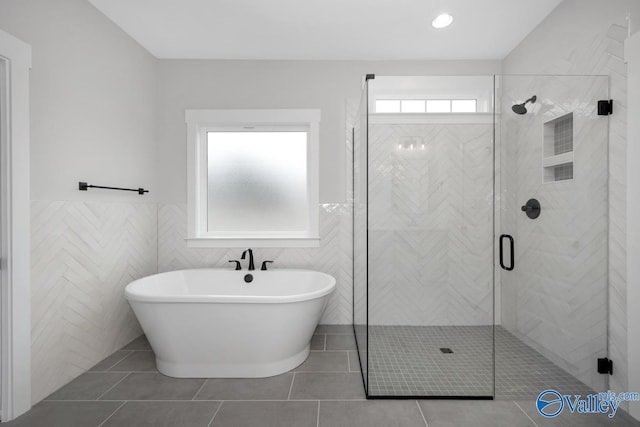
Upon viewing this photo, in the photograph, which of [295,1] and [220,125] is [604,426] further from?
[220,125]

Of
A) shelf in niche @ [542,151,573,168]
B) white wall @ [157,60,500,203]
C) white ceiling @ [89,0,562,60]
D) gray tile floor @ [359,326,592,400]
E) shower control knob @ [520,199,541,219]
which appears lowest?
gray tile floor @ [359,326,592,400]

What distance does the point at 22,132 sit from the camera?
5.89ft

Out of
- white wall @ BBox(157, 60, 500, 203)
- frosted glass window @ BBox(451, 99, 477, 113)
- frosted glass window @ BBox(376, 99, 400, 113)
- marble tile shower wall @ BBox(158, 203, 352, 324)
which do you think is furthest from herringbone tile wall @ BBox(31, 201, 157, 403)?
frosted glass window @ BBox(451, 99, 477, 113)

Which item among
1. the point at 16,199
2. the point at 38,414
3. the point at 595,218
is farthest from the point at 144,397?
the point at 595,218

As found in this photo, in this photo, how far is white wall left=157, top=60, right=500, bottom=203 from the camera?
305 centimetres

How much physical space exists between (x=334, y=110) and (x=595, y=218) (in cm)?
219

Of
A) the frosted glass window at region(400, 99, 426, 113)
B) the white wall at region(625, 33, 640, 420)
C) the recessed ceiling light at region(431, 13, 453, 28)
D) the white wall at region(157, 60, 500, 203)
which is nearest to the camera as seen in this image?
the white wall at region(625, 33, 640, 420)

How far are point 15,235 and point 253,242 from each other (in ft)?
5.56

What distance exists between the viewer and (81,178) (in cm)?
222

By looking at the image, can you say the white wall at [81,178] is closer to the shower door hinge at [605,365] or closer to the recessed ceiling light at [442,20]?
the recessed ceiling light at [442,20]

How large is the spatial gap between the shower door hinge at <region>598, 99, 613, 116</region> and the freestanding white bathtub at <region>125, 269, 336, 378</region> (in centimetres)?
202

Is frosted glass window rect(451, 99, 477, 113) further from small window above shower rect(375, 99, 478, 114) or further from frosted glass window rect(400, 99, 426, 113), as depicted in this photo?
frosted glass window rect(400, 99, 426, 113)

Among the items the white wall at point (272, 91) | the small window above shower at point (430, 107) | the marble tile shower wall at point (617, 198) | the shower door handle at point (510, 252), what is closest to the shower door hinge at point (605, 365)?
the marble tile shower wall at point (617, 198)

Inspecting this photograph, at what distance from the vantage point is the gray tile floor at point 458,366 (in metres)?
1.88
